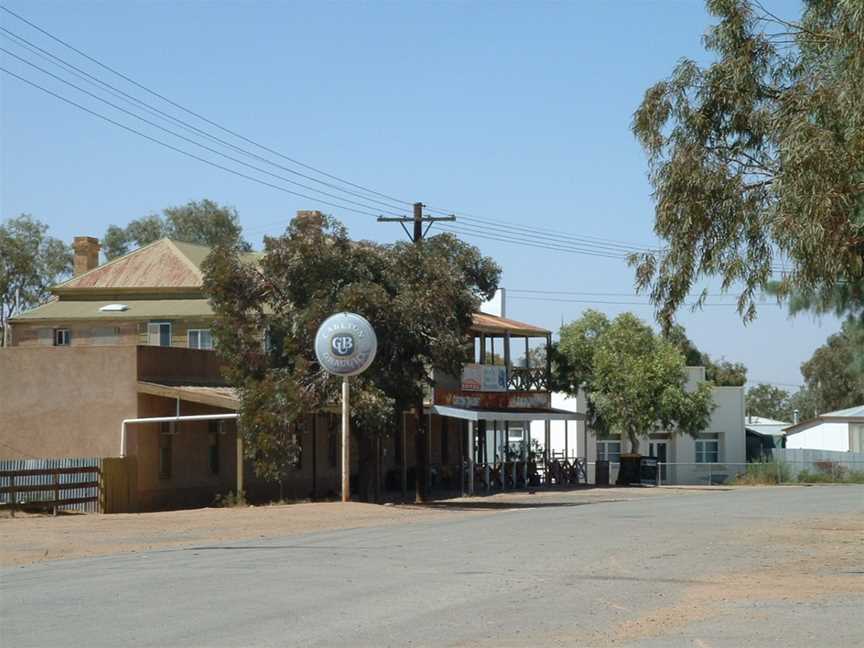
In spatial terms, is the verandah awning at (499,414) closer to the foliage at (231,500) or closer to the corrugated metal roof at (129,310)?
the foliage at (231,500)

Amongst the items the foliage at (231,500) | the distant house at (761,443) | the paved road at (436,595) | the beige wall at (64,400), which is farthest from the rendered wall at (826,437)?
the paved road at (436,595)

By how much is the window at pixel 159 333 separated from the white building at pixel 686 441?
67.1 feet

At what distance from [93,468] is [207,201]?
168ft

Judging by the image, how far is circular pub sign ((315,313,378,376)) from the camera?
2977cm

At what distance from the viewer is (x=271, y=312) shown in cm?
3400

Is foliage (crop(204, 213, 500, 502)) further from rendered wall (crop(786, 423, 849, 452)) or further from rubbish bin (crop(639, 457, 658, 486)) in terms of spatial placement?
rendered wall (crop(786, 423, 849, 452))

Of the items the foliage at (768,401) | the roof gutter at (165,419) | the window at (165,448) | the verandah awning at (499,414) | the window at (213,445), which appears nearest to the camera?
the roof gutter at (165,419)

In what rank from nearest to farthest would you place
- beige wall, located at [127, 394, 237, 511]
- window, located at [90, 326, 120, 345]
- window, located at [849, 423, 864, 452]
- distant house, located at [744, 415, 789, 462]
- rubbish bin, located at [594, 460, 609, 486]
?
beige wall, located at [127, 394, 237, 511], window, located at [90, 326, 120, 345], rubbish bin, located at [594, 460, 609, 486], window, located at [849, 423, 864, 452], distant house, located at [744, 415, 789, 462]

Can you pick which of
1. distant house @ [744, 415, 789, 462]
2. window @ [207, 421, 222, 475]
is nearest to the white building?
distant house @ [744, 415, 789, 462]

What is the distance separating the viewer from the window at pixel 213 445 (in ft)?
119

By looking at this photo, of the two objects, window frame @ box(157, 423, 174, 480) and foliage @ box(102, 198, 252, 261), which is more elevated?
foliage @ box(102, 198, 252, 261)

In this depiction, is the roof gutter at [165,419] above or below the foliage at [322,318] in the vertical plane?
below

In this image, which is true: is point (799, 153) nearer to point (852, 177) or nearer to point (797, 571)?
point (852, 177)

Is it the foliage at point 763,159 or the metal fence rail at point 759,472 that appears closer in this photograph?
the foliage at point 763,159
